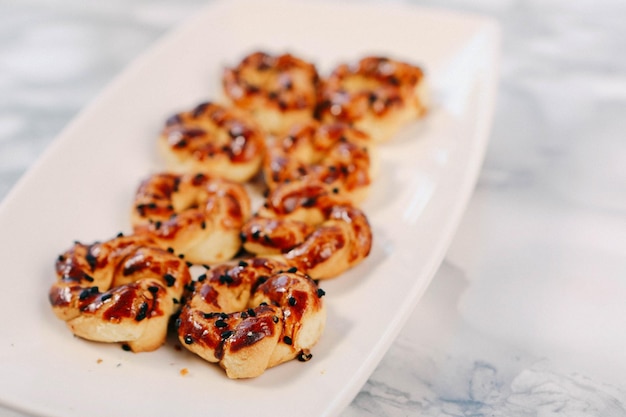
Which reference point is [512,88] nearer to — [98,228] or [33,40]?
[98,228]

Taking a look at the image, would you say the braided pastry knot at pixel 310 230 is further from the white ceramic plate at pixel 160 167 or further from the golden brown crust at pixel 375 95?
the golden brown crust at pixel 375 95

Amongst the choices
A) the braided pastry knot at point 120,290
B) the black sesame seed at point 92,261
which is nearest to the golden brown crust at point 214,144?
the braided pastry knot at point 120,290

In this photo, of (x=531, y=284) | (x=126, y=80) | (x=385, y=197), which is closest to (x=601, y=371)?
(x=531, y=284)

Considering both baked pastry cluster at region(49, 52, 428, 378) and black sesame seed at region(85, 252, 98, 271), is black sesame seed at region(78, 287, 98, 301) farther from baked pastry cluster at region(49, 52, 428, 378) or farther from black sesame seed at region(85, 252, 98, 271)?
black sesame seed at region(85, 252, 98, 271)

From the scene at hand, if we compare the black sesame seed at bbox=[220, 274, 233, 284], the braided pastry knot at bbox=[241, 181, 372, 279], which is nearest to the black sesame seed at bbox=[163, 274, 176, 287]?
the black sesame seed at bbox=[220, 274, 233, 284]

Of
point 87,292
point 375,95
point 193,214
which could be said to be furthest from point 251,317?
point 375,95

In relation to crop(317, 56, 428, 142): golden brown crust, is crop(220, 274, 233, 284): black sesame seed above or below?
below
